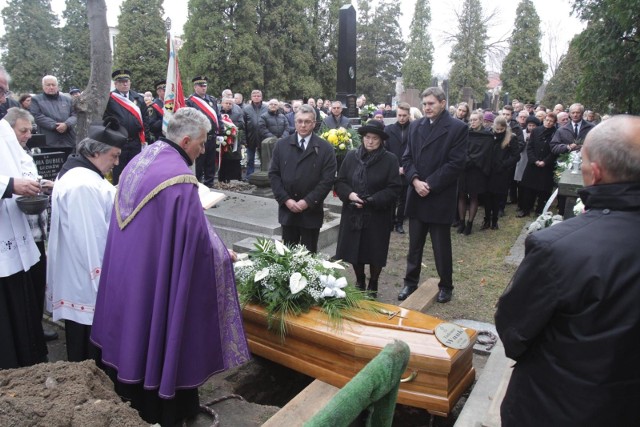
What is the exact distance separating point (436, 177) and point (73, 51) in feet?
128

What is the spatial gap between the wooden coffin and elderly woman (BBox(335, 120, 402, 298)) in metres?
1.42

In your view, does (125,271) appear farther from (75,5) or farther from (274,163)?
(75,5)

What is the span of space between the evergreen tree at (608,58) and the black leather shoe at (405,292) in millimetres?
5434

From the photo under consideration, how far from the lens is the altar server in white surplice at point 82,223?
3336 millimetres

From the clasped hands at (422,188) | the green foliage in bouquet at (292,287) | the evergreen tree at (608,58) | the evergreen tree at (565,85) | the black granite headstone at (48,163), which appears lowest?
the green foliage in bouquet at (292,287)

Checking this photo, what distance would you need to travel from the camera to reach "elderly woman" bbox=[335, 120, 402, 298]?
5160mm

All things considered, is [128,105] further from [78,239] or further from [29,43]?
[29,43]

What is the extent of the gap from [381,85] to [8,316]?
140 ft

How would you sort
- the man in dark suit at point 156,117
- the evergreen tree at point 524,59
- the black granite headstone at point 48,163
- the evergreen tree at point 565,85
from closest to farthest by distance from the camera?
the black granite headstone at point 48,163 → the man in dark suit at point 156,117 → the evergreen tree at point 565,85 → the evergreen tree at point 524,59

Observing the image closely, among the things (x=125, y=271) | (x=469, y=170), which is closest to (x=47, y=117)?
(x=125, y=271)

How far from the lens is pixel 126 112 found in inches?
322

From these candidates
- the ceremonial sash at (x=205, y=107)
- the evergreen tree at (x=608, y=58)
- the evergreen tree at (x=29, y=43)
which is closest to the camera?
the evergreen tree at (x=608, y=58)

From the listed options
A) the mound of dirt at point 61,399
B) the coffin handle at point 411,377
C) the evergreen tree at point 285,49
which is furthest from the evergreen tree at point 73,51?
the mound of dirt at point 61,399

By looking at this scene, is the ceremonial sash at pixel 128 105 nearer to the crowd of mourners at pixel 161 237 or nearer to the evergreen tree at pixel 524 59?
the crowd of mourners at pixel 161 237
